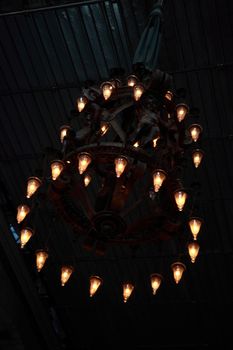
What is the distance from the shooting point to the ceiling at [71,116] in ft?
38.7

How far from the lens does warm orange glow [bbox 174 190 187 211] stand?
26.5 feet

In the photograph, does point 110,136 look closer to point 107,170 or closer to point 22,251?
point 22,251

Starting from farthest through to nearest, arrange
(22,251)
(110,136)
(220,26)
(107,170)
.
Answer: (22,251) → (110,136) → (220,26) → (107,170)

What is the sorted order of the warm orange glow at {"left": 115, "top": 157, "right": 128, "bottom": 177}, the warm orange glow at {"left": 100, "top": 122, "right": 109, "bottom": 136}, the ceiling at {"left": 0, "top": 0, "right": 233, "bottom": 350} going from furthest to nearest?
1. the ceiling at {"left": 0, "top": 0, "right": 233, "bottom": 350}
2. the warm orange glow at {"left": 100, "top": 122, "right": 109, "bottom": 136}
3. the warm orange glow at {"left": 115, "top": 157, "right": 128, "bottom": 177}

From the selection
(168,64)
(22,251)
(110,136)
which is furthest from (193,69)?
(22,251)

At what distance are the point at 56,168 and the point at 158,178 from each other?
1399mm

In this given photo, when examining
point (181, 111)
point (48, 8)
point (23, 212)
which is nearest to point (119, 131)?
point (181, 111)

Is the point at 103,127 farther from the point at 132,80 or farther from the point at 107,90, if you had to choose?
the point at 132,80

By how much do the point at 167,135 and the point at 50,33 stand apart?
4.68 m

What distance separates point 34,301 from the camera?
15.5 meters

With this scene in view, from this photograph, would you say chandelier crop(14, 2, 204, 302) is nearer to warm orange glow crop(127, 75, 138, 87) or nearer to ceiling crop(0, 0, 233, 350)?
warm orange glow crop(127, 75, 138, 87)

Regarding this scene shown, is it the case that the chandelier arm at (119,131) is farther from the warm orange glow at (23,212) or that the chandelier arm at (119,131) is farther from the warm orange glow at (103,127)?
the warm orange glow at (23,212)

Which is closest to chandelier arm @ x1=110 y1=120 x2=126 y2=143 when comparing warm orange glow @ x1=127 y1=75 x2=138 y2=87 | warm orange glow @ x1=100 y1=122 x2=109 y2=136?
warm orange glow @ x1=100 y1=122 x2=109 y2=136

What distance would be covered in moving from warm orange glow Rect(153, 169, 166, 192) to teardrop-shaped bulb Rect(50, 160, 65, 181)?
1.29 m
